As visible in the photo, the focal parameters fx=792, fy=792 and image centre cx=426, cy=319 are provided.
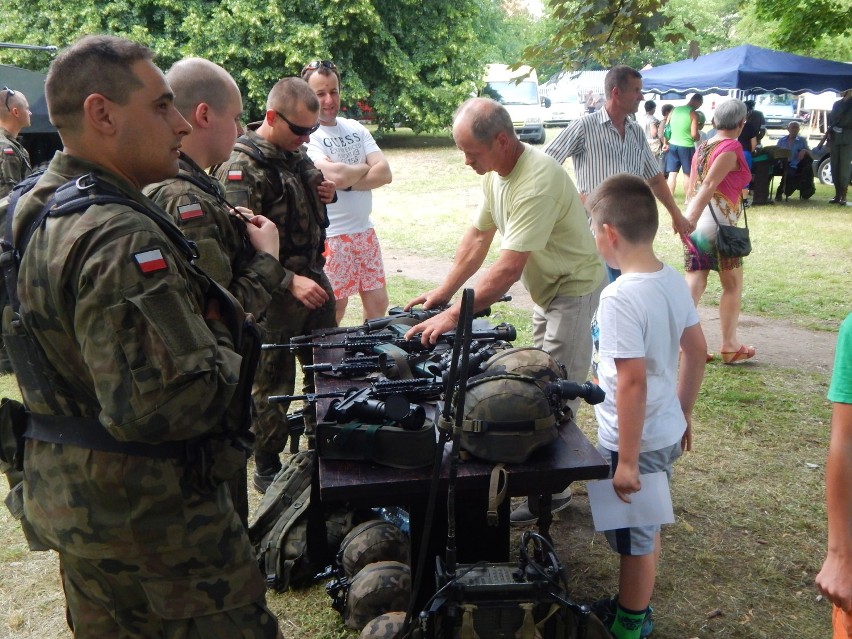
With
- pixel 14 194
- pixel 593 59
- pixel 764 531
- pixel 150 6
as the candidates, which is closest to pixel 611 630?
pixel 764 531

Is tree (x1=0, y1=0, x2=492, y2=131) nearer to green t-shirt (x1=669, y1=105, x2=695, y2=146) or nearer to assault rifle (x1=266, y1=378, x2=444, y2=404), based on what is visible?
green t-shirt (x1=669, y1=105, x2=695, y2=146)

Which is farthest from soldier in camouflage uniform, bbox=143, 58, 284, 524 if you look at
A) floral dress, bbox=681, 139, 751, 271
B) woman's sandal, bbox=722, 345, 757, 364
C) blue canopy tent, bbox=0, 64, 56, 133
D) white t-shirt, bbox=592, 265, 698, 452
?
blue canopy tent, bbox=0, 64, 56, 133

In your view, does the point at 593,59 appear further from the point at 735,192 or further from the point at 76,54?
the point at 76,54

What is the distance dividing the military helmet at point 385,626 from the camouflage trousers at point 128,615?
647mm

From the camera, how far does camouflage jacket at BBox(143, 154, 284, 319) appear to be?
273cm

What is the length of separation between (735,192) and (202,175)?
471 centimetres

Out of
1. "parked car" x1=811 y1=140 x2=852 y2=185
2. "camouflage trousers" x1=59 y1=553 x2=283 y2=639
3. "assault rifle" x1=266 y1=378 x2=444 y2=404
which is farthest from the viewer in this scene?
"parked car" x1=811 y1=140 x2=852 y2=185

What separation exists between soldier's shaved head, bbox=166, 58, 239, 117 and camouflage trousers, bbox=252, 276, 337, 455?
1.32 meters

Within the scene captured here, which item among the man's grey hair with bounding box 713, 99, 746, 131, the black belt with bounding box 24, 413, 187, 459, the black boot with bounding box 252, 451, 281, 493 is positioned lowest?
the black boot with bounding box 252, 451, 281, 493

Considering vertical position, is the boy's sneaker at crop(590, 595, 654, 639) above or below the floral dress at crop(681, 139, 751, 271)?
below

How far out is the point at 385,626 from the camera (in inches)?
109

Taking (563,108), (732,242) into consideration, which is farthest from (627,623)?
(563,108)

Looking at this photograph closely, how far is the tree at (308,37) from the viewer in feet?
75.0

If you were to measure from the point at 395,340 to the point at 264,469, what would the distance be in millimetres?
→ 1444
